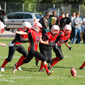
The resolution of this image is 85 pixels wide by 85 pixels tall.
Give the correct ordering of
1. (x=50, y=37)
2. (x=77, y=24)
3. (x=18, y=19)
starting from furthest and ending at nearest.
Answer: (x=18, y=19), (x=77, y=24), (x=50, y=37)

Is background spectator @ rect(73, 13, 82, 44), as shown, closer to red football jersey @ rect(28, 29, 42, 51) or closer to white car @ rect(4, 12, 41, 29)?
white car @ rect(4, 12, 41, 29)

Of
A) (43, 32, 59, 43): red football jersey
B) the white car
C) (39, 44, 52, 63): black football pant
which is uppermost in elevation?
(43, 32, 59, 43): red football jersey

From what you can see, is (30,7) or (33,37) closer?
(33,37)

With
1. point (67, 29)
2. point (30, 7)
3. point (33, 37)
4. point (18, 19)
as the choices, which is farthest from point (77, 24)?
point (30, 7)

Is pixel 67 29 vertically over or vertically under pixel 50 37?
over

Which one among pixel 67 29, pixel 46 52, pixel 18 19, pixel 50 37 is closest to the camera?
pixel 50 37

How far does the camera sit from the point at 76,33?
67.9 feet

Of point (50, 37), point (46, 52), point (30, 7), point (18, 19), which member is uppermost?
point (50, 37)

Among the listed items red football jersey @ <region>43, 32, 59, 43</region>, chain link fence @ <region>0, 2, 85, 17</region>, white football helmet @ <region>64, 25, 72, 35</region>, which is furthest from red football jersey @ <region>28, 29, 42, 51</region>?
chain link fence @ <region>0, 2, 85, 17</region>

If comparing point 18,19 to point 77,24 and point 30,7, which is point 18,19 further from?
point 30,7

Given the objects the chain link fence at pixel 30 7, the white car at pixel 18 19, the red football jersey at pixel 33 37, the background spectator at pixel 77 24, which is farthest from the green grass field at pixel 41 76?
the chain link fence at pixel 30 7

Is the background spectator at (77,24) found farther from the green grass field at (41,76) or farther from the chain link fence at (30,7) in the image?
the chain link fence at (30,7)

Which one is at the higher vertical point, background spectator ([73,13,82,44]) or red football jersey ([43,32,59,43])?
red football jersey ([43,32,59,43])

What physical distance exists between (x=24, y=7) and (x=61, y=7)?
15.3ft
